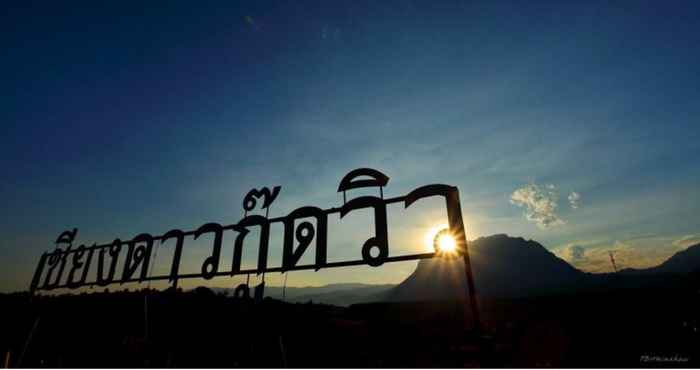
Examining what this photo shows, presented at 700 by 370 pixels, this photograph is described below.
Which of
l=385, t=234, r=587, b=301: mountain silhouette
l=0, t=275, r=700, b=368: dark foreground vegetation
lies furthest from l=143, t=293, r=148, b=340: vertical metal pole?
l=385, t=234, r=587, b=301: mountain silhouette

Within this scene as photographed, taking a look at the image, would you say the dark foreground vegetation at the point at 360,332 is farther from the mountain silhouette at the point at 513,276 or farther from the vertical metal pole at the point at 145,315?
the mountain silhouette at the point at 513,276

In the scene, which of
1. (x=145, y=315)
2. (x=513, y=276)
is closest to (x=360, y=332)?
(x=145, y=315)

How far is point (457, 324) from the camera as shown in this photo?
21.3 feet

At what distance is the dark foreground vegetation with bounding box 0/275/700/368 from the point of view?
448 centimetres

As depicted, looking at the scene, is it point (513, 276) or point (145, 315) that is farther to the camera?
point (513, 276)

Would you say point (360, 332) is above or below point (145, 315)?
below

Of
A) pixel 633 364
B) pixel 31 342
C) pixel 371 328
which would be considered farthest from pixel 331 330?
pixel 31 342

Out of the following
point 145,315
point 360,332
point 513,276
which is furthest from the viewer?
point 513,276

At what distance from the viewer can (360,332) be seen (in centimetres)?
634

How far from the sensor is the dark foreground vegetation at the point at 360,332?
448cm

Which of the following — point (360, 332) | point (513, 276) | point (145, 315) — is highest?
point (513, 276)

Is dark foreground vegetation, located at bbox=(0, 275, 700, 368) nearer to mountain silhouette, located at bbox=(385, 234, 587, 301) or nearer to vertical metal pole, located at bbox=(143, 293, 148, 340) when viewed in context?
vertical metal pole, located at bbox=(143, 293, 148, 340)

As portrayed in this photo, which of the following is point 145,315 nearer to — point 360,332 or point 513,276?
point 360,332

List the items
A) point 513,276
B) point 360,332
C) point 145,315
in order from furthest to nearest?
point 513,276 → point 145,315 → point 360,332
